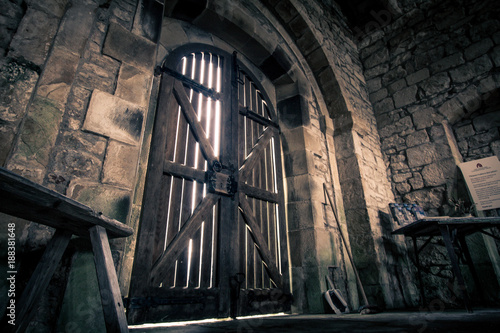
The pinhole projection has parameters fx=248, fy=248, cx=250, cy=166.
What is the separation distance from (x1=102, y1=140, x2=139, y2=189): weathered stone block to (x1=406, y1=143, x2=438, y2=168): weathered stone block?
4.36 meters

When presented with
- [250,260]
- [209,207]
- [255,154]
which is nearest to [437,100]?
[255,154]

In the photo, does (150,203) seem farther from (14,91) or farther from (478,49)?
(478,49)

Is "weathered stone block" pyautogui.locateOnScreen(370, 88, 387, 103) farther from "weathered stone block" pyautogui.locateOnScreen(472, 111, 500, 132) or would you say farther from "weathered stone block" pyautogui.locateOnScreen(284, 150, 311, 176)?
"weathered stone block" pyautogui.locateOnScreen(284, 150, 311, 176)

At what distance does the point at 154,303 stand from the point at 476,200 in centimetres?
429

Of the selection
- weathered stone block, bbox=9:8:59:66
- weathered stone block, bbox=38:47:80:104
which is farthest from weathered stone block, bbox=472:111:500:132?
weathered stone block, bbox=9:8:59:66

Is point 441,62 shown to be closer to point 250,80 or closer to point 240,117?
point 250,80

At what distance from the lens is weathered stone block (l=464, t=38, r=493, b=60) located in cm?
403

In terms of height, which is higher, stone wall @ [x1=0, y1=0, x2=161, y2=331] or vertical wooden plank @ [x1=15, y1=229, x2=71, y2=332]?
stone wall @ [x1=0, y1=0, x2=161, y2=331]

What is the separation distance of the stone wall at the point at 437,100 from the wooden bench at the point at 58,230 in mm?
4181

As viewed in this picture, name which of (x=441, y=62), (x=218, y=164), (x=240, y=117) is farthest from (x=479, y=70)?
(x=218, y=164)

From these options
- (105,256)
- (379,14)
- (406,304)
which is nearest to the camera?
(105,256)

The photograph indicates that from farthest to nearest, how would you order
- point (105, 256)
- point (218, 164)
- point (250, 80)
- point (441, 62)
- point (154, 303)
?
1. point (441, 62)
2. point (250, 80)
3. point (218, 164)
4. point (154, 303)
5. point (105, 256)

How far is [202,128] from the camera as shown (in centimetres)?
284

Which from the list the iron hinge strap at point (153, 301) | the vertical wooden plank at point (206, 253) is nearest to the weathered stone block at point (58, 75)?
the iron hinge strap at point (153, 301)
